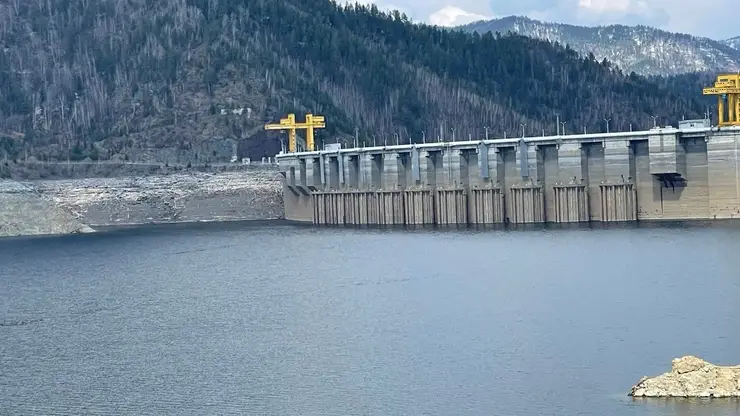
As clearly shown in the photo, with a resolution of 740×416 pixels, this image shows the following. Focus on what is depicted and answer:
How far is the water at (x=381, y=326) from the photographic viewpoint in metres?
51.5

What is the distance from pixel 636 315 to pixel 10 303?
36.7 m

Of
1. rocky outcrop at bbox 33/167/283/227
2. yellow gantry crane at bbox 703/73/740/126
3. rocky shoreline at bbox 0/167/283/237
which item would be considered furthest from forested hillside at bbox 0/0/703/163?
yellow gantry crane at bbox 703/73/740/126

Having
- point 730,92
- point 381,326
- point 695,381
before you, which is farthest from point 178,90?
point 695,381

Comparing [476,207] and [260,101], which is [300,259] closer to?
[476,207]

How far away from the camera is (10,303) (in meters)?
80.5

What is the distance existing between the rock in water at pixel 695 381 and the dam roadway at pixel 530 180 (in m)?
53.9

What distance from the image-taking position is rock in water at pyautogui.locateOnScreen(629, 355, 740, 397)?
45719 millimetres

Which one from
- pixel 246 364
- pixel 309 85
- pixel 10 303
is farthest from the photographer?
pixel 309 85

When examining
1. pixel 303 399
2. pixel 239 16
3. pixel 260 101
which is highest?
pixel 239 16

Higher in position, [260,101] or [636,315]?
[260,101]

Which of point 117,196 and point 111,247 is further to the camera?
point 117,196

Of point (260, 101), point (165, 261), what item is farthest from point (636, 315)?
point (260, 101)

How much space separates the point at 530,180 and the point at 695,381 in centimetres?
6752

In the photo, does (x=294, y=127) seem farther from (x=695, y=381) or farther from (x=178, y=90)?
Answer: (x=695, y=381)
